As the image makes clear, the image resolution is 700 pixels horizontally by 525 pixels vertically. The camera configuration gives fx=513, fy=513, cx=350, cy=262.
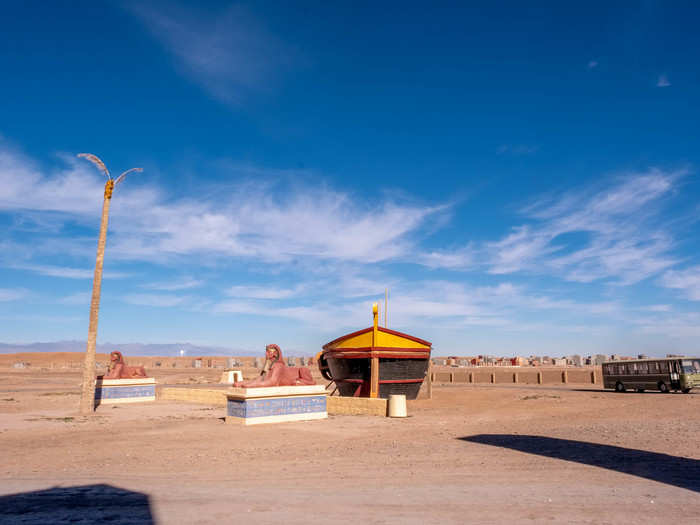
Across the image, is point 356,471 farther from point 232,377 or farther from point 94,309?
point 232,377

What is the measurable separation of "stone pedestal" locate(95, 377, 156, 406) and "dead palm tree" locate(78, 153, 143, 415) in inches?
221

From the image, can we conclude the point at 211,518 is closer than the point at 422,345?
Yes

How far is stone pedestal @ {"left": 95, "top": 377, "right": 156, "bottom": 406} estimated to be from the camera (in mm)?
25406

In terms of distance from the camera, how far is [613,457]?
32.7 ft

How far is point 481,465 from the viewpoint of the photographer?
938 centimetres

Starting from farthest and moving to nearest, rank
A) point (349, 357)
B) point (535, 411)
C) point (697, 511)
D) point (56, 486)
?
point (349, 357), point (535, 411), point (56, 486), point (697, 511)

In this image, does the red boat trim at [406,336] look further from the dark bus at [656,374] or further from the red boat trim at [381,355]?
the dark bus at [656,374]

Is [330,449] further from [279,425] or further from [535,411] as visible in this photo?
[535,411]

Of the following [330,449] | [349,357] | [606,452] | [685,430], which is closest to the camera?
[606,452]

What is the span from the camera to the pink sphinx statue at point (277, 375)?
56.5 feet

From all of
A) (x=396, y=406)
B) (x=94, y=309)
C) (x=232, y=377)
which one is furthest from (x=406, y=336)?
(x=232, y=377)

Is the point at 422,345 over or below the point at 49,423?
over

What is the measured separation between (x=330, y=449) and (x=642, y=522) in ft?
23.1

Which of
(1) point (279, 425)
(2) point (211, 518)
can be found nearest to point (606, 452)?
(2) point (211, 518)
